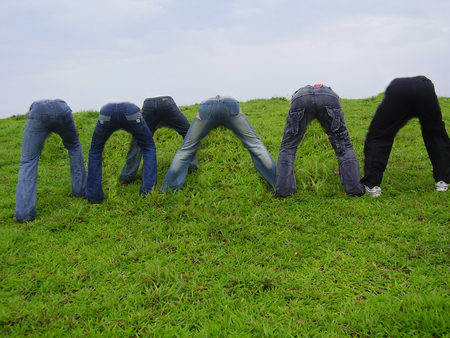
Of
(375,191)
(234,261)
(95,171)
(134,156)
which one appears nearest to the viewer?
(234,261)

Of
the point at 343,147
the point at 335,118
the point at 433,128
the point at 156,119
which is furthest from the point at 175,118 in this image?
the point at 433,128

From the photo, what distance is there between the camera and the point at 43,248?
345cm

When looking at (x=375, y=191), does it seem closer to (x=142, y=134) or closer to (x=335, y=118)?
(x=335, y=118)

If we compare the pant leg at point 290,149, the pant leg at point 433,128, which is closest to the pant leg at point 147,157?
the pant leg at point 290,149

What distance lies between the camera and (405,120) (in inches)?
169

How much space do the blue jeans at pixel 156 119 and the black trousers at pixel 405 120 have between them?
2676 mm

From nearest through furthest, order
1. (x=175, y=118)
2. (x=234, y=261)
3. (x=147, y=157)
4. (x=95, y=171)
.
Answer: (x=234, y=261) → (x=95, y=171) → (x=147, y=157) → (x=175, y=118)

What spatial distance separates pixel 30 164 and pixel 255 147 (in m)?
2.94

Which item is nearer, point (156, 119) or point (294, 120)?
point (294, 120)

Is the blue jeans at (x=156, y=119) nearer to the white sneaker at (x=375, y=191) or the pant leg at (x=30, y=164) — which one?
the pant leg at (x=30, y=164)

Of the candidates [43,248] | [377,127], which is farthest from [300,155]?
[43,248]

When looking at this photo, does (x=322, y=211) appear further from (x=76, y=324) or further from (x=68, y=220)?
(x=68, y=220)

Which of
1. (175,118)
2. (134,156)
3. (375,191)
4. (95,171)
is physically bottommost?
(375,191)

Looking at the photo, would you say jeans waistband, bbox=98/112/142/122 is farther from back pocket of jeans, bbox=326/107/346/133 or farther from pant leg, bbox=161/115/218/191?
back pocket of jeans, bbox=326/107/346/133
